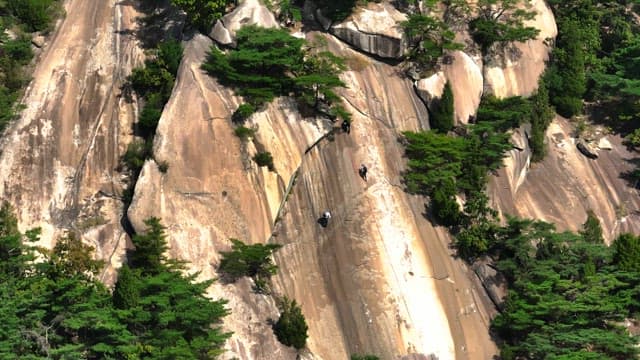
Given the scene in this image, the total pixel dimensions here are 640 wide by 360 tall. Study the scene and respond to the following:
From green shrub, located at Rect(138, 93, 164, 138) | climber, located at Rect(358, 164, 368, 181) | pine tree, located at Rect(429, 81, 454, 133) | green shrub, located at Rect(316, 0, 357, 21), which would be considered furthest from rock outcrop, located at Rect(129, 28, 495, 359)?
green shrub, located at Rect(316, 0, 357, 21)

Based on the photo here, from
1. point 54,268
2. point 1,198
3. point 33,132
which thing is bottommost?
point 54,268

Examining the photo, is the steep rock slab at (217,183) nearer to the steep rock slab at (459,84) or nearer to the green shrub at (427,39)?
the steep rock slab at (459,84)

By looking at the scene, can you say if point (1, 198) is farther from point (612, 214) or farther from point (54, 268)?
point (612, 214)

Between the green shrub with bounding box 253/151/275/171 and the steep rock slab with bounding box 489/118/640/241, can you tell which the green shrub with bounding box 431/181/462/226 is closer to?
the steep rock slab with bounding box 489/118/640/241

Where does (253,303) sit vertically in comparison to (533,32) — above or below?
below

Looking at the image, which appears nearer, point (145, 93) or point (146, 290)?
point (146, 290)

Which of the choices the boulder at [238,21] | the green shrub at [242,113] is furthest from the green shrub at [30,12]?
the green shrub at [242,113]

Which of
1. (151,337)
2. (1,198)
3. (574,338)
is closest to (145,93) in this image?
(1,198)
